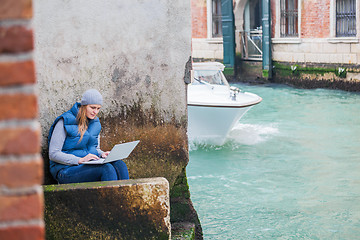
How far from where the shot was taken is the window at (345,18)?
1762cm

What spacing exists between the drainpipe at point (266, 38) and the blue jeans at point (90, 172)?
16.5 m

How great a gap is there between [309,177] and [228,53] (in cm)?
1379

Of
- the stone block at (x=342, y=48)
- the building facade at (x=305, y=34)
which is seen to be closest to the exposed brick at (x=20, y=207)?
the building facade at (x=305, y=34)

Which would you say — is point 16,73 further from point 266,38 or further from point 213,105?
point 266,38

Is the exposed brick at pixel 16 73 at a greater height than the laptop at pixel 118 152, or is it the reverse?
the exposed brick at pixel 16 73

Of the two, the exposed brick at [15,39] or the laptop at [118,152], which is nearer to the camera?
the exposed brick at [15,39]

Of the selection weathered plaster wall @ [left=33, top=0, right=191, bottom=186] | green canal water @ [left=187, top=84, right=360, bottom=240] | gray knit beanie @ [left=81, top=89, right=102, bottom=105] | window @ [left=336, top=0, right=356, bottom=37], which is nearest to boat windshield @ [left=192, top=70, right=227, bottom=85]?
green canal water @ [left=187, top=84, right=360, bottom=240]

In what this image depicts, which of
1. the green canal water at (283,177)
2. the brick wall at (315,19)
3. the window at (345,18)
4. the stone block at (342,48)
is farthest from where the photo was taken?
the brick wall at (315,19)

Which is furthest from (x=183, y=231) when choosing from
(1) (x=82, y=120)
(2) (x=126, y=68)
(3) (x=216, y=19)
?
(3) (x=216, y=19)

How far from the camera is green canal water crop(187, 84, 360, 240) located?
20.8 ft

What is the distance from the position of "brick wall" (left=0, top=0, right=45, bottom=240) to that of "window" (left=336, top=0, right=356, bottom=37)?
1737 centimetres

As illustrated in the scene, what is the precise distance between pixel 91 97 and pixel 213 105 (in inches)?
236

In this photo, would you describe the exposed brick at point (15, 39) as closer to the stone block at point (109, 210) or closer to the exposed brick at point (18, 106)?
the exposed brick at point (18, 106)

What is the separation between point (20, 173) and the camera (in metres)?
1.19
